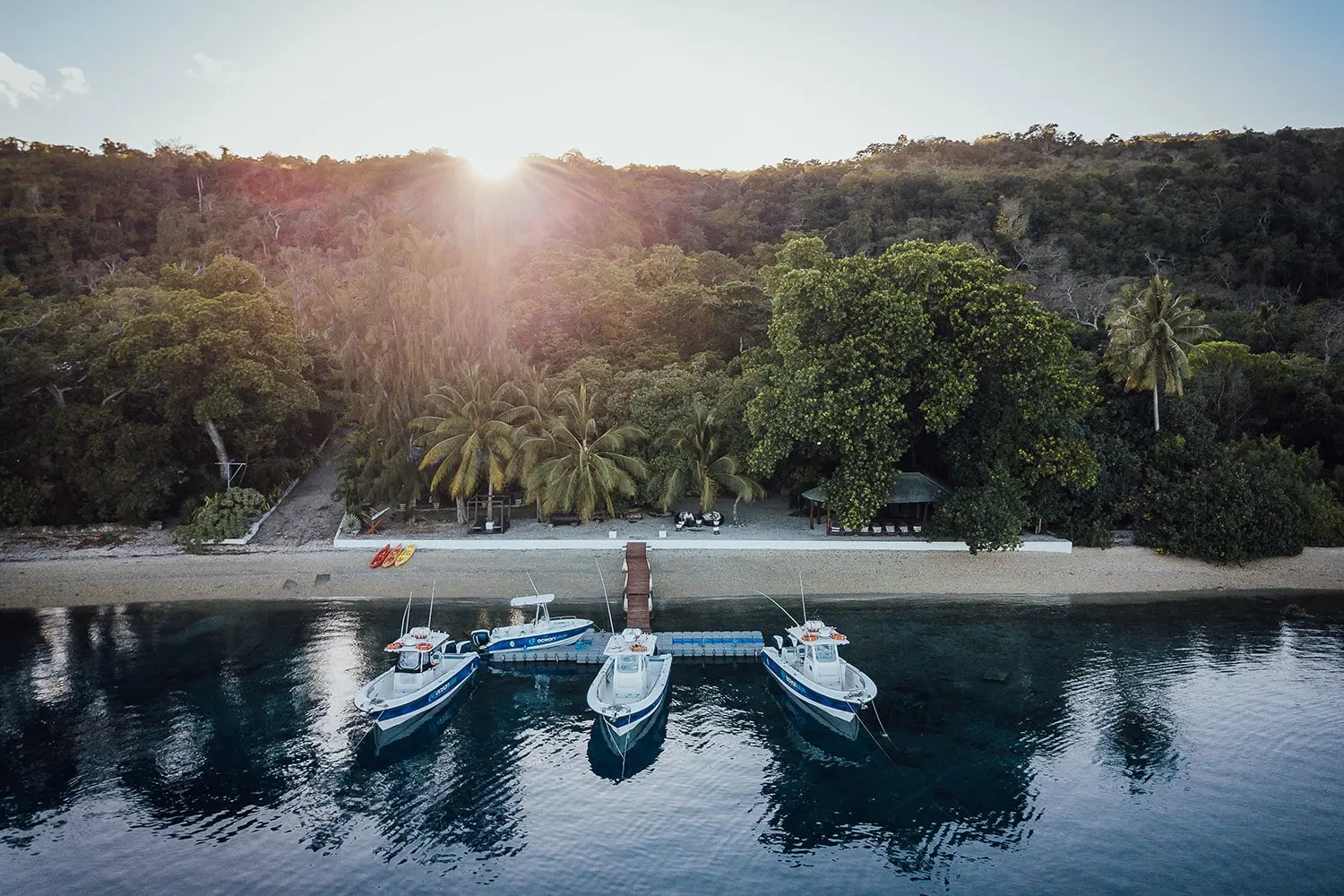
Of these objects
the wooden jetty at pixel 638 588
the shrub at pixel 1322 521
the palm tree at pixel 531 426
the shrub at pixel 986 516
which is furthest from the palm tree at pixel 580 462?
the shrub at pixel 1322 521

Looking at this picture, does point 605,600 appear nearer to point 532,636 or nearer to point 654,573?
point 654,573

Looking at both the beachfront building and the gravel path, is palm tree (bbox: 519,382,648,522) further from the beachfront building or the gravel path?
the gravel path

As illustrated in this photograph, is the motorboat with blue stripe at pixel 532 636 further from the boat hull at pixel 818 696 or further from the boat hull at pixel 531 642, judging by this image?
the boat hull at pixel 818 696

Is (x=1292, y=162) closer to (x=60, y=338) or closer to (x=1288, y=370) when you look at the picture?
(x=1288, y=370)

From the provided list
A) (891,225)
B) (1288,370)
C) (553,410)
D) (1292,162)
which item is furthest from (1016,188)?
(553,410)

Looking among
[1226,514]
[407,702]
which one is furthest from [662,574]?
[1226,514]
